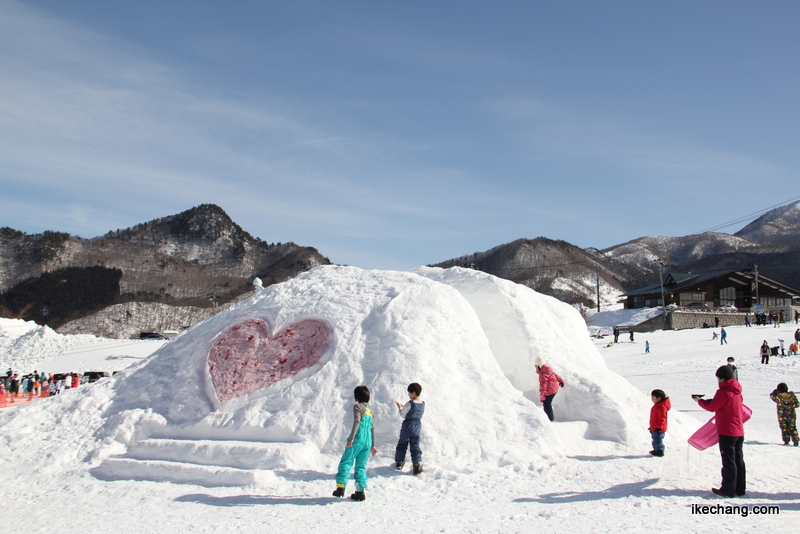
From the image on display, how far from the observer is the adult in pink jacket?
Answer: 5168 millimetres

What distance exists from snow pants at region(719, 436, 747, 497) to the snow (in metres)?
0.18

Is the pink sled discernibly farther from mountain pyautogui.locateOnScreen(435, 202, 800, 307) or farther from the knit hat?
mountain pyautogui.locateOnScreen(435, 202, 800, 307)

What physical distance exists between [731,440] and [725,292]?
57.2m

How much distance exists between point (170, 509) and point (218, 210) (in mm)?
77165

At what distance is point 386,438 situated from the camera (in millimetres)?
6703

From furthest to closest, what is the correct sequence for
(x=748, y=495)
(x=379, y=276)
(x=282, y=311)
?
1. (x=379, y=276)
2. (x=282, y=311)
3. (x=748, y=495)

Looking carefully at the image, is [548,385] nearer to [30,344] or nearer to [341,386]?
[341,386]

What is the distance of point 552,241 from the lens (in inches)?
5005

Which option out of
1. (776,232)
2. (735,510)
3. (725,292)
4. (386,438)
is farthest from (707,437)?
(776,232)

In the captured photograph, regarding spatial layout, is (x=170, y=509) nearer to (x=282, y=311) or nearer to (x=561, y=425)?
(x=282, y=311)

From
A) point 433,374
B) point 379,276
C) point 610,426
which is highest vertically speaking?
point 379,276

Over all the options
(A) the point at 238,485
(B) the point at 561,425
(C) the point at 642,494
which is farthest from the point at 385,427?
(C) the point at 642,494

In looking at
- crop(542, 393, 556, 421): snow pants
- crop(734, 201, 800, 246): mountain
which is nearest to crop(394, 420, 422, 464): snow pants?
crop(542, 393, 556, 421): snow pants

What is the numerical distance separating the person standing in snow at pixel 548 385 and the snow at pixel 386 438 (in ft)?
1.46
